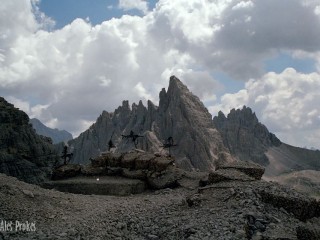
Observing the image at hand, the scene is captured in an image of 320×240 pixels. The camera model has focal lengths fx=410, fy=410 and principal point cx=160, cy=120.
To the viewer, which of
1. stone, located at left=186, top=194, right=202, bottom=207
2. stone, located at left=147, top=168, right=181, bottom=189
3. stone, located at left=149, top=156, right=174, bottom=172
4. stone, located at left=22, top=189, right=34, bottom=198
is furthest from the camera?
stone, located at left=149, top=156, right=174, bottom=172

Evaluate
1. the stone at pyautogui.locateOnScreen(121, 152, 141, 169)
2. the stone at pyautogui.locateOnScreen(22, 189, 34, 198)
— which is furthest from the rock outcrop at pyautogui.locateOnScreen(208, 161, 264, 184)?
the stone at pyautogui.locateOnScreen(22, 189, 34, 198)

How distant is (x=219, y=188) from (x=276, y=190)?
7.12ft

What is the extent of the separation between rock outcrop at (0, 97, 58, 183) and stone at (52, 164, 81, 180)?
25809 mm

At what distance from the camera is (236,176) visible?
17.5 metres

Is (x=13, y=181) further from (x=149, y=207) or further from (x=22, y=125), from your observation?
(x=22, y=125)

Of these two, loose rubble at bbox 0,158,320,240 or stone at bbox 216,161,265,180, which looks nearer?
→ loose rubble at bbox 0,158,320,240

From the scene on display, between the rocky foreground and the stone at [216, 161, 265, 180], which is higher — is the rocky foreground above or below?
below

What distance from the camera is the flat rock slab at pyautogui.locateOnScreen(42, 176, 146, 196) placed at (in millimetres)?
21328

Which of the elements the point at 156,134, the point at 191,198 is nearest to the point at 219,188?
the point at 191,198

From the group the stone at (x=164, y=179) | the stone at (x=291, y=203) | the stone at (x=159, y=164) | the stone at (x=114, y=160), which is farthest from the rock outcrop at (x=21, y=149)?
the stone at (x=291, y=203)

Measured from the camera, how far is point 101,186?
21.5m

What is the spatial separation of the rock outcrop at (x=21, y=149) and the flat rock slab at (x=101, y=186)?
2881 centimetres

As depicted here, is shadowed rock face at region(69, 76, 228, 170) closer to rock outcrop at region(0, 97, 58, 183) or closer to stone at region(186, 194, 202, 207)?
rock outcrop at region(0, 97, 58, 183)

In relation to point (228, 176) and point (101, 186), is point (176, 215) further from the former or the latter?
point (101, 186)
